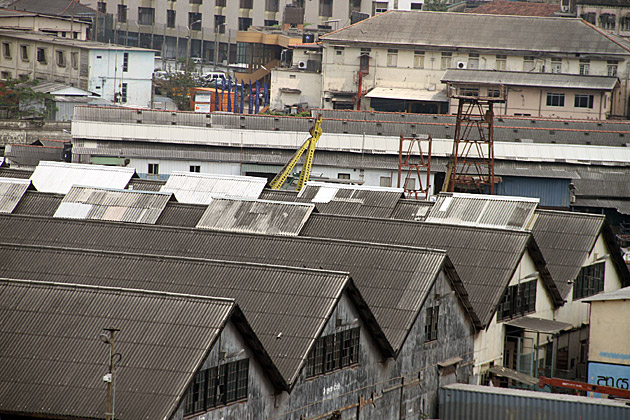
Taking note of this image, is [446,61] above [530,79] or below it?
above

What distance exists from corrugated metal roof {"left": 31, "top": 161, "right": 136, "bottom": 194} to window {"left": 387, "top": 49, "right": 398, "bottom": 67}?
180 ft

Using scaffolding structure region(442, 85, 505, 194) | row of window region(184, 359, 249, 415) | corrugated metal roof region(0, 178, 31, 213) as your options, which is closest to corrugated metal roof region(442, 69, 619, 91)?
scaffolding structure region(442, 85, 505, 194)

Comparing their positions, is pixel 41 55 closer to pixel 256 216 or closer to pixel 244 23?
pixel 244 23

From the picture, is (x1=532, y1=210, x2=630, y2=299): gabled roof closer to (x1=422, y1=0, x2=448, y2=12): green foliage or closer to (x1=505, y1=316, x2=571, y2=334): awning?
(x1=505, y1=316, x2=571, y2=334): awning

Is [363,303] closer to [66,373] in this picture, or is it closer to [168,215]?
[66,373]

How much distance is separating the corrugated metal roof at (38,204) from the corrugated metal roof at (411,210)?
15.4 metres

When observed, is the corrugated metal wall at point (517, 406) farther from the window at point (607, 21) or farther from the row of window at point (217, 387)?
the window at point (607, 21)

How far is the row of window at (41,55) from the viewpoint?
356ft

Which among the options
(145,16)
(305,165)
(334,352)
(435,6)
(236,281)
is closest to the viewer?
(334,352)

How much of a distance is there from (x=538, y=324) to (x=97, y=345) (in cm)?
2146

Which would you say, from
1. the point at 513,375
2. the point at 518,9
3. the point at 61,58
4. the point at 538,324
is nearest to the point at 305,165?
the point at 538,324

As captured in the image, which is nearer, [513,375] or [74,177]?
[513,375]

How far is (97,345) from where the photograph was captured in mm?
28203

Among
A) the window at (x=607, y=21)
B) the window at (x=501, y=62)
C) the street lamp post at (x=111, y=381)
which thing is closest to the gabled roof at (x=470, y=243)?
the street lamp post at (x=111, y=381)
